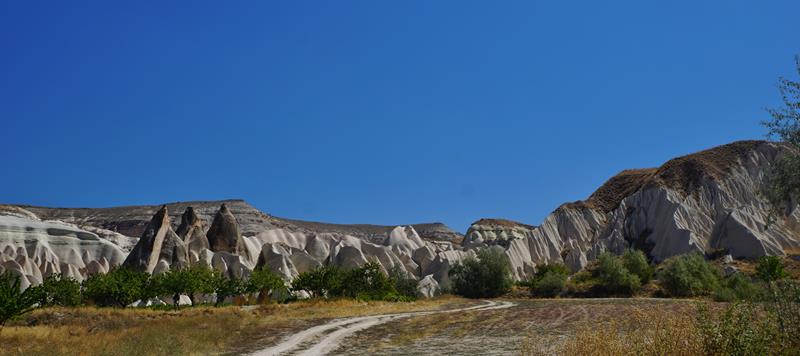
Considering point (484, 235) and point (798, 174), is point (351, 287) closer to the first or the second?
point (798, 174)

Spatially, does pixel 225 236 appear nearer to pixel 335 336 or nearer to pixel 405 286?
pixel 405 286

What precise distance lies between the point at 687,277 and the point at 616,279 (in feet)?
26.7

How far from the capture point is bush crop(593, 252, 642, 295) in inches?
2461

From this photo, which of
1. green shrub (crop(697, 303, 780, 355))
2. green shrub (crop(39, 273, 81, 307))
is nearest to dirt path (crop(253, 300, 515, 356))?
green shrub (crop(697, 303, 780, 355))

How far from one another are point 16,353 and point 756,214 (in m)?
90.3

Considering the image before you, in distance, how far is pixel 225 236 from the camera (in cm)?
9381

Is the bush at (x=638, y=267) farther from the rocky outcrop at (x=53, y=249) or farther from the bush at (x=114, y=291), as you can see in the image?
the rocky outcrop at (x=53, y=249)

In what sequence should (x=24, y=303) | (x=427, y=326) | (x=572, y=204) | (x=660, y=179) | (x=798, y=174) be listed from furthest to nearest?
(x=572, y=204), (x=660, y=179), (x=24, y=303), (x=427, y=326), (x=798, y=174)

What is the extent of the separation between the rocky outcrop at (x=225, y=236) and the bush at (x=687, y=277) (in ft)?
202

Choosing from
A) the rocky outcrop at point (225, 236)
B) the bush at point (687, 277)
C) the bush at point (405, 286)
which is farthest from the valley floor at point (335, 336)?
the rocky outcrop at point (225, 236)

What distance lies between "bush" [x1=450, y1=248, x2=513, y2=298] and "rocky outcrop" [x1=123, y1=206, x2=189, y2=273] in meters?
35.6

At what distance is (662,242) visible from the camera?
8706cm

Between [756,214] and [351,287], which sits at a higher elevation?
[756,214]

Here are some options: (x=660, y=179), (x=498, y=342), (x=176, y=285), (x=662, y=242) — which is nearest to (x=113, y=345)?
(x=498, y=342)
